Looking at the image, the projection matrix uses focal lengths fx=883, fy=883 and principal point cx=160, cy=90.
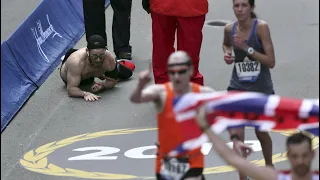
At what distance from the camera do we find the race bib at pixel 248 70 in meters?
8.27

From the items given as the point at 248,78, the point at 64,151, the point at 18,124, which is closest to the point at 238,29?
the point at 248,78

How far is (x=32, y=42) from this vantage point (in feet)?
40.1

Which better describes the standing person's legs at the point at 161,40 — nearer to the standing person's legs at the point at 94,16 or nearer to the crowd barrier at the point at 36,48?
the standing person's legs at the point at 94,16

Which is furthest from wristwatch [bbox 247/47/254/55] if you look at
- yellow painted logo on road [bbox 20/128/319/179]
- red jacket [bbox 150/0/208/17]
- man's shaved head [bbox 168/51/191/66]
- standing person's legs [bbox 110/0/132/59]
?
standing person's legs [bbox 110/0/132/59]

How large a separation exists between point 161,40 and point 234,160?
4.64 m

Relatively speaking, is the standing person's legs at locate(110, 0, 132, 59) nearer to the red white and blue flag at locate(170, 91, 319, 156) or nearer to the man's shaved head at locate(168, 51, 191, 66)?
the man's shaved head at locate(168, 51, 191, 66)

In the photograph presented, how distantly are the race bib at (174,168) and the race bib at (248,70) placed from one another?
1542 millimetres

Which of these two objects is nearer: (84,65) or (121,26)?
(84,65)

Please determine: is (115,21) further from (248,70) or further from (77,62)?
(248,70)

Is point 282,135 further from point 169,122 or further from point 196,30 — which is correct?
point 169,122

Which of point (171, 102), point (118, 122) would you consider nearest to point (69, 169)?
point (118, 122)

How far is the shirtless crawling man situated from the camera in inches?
442

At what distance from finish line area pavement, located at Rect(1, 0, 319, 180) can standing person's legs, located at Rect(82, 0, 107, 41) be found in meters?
0.83

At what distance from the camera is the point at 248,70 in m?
8.29
